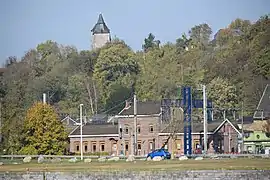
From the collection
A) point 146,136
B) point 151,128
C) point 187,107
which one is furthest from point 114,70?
point 187,107

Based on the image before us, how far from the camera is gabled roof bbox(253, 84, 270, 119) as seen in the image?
302 ft

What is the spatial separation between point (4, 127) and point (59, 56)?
70902 mm

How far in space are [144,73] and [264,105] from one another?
32.8 metres

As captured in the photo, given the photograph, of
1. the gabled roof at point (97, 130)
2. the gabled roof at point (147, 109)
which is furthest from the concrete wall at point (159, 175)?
the gabled roof at point (97, 130)

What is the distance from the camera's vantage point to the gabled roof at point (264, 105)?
92062mm

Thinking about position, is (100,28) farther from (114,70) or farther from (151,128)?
(151,128)

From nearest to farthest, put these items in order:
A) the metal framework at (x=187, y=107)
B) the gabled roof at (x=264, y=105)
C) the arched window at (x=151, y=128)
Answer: the metal framework at (x=187, y=107) < the arched window at (x=151, y=128) < the gabled roof at (x=264, y=105)

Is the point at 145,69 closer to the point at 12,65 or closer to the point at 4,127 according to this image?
the point at 12,65

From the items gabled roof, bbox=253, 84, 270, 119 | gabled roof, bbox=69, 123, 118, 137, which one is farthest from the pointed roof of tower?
gabled roof, bbox=69, 123, 118, 137

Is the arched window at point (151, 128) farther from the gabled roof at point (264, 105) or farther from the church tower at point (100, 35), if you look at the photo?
the church tower at point (100, 35)

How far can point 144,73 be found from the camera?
123812mm

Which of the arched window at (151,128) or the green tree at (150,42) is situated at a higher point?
the green tree at (150,42)

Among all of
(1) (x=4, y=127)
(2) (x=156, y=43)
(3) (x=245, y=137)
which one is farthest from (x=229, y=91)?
(2) (x=156, y=43)

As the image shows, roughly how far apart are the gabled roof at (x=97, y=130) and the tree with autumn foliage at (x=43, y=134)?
1425cm
